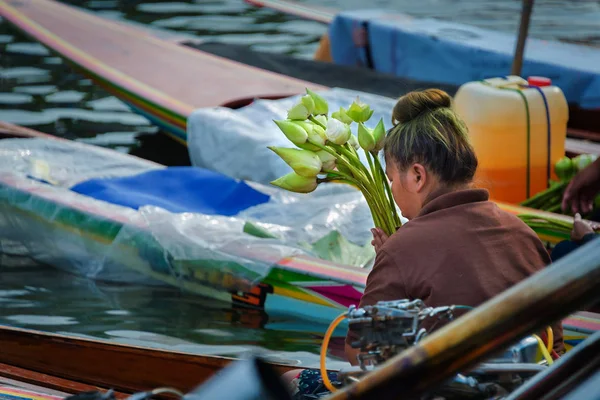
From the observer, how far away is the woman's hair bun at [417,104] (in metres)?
1.74

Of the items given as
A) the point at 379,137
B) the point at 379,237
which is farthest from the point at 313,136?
the point at 379,237

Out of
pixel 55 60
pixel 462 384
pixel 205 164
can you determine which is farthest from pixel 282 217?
pixel 55 60

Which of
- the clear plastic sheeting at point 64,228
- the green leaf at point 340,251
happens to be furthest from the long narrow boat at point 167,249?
the green leaf at point 340,251

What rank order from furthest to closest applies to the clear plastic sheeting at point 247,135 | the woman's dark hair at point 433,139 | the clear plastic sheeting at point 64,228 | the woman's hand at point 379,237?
the clear plastic sheeting at point 247,135 → the clear plastic sheeting at point 64,228 → the woman's hand at point 379,237 → the woman's dark hair at point 433,139

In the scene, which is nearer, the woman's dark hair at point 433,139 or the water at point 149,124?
the woman's dark hair at point 433,139

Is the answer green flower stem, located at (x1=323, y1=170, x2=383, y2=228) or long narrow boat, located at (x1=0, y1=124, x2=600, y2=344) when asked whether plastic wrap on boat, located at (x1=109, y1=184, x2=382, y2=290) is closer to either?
long narrow boat, located at (x1=0, y1=124, x2=600, y2=344)

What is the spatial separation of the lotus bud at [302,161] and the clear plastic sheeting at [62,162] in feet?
7.86

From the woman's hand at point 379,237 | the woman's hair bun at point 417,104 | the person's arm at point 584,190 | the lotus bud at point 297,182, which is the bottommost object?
the person's arm at point 584,190

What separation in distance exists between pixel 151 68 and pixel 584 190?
3.62 meters

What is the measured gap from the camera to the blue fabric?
154 inches

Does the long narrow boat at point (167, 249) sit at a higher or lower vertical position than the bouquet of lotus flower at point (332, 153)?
lower

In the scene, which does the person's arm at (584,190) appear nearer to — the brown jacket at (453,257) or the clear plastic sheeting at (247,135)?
the clear plastic sheeting at (247,135)

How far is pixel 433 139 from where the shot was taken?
1696mm

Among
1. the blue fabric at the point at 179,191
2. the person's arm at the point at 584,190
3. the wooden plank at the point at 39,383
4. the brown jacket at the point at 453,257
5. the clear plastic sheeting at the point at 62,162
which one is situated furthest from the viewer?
the clear plastic sheeting at the point at 62,162
